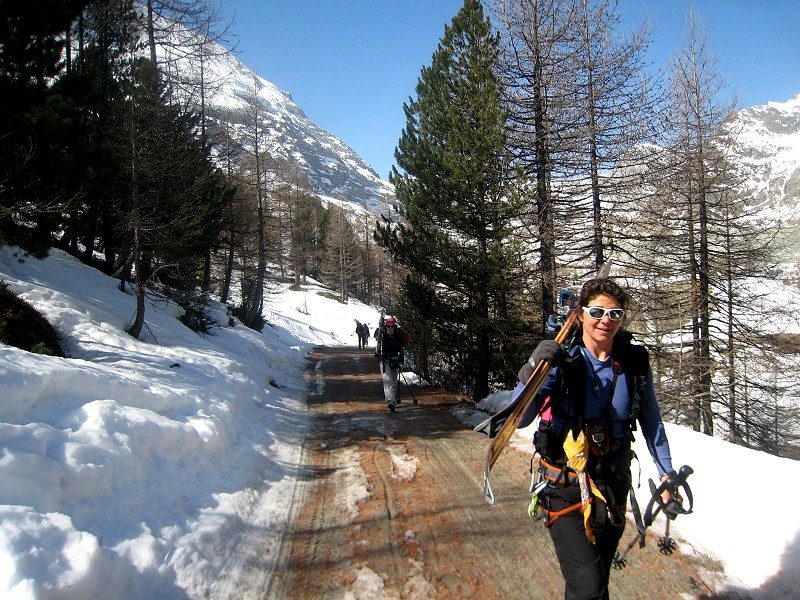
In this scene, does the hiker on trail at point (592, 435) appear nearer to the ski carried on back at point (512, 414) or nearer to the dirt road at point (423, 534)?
the ski carried on back at point (512, 414)

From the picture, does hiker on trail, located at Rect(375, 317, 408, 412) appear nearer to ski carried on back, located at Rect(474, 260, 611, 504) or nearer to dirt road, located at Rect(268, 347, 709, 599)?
dirt road, located at Rect(268, 347, 709, 599)

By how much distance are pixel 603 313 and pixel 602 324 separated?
0.07m

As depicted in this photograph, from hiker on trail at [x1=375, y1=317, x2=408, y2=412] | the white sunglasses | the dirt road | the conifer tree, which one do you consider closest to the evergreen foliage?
the dirt road

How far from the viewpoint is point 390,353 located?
979 centimetres

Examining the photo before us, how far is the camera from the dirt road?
3516 mm

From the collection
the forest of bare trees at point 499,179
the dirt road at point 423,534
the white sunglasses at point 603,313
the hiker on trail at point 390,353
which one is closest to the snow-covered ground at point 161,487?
the dirt road at point 423,534

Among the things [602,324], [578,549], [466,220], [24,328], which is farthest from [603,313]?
[24,328]

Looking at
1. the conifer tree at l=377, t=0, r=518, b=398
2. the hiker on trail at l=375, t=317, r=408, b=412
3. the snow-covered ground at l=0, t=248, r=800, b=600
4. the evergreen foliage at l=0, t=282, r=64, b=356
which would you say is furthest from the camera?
the conifer tree at l=377, t=0, r=518, b=398

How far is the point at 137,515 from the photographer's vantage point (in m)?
3.97

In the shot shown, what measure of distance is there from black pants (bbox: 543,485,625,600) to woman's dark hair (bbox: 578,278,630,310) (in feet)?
3.67

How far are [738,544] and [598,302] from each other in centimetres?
293

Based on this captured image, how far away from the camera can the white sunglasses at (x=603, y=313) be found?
8.64 feet

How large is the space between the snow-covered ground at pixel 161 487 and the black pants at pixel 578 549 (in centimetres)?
196

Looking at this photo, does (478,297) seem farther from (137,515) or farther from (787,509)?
(137,515)
